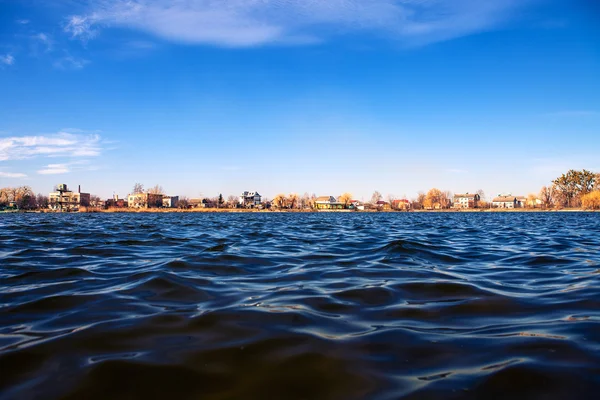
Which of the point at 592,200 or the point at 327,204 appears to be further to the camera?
the point at 327,204

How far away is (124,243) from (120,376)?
10034mm

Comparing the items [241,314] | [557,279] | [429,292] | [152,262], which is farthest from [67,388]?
[557,279]

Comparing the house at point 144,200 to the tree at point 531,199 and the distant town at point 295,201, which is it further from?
the tree at point 531,199

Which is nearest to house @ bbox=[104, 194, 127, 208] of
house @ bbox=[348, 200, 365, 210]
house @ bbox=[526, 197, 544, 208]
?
house @ bbox=[348, 200, 365, 210]

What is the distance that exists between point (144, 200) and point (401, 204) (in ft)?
388

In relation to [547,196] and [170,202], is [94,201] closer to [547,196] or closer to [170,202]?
[170,202]

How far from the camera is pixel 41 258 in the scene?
805cm

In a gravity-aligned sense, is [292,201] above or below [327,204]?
above

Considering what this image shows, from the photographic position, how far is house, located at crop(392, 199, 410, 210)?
178 metres

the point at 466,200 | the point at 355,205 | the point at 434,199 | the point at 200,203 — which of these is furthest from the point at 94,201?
the point at 466,200

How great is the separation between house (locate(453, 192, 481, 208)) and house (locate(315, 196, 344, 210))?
58.4 meters

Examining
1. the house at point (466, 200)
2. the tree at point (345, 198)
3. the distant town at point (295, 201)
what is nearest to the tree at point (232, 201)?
the distant town at point (295, 201)

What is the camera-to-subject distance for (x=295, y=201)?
171 meters

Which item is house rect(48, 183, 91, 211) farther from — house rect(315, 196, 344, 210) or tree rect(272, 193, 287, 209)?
house rect(315, 196, 344, 210)
